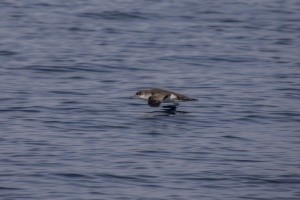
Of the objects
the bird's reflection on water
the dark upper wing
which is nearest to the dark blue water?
the bird's reflection on water

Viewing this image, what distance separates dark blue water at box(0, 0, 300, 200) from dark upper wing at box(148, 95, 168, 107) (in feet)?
0.99

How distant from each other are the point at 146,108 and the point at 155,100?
3.74ft

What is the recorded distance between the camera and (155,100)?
2066 centimetres

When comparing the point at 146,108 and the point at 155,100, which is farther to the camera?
the point at 146,108

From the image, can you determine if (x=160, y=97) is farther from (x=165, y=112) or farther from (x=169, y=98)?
(x=165, y=112)

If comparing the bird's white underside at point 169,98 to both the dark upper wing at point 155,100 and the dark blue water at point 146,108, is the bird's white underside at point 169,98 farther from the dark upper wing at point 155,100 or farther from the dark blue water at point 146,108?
the dark blue water at point 146,108

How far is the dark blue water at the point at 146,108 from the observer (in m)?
15.7

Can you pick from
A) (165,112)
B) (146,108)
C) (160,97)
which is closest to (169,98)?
(160,97)

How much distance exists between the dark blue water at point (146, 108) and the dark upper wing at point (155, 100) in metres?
0.30

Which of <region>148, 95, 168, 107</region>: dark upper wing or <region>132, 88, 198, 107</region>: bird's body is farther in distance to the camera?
<region>132, 88, 198, 107</region>: bird's body

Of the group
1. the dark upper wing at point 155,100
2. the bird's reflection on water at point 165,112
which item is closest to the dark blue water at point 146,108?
the bird's reflection on water at point 165,112

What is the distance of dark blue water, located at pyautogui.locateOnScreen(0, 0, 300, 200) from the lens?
1572 centimetres

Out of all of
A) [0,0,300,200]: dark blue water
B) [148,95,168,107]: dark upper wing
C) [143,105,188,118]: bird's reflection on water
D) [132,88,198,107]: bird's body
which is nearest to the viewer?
[0,0,300,200]: dark blue water

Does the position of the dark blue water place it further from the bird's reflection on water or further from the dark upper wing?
the dark upper wing
